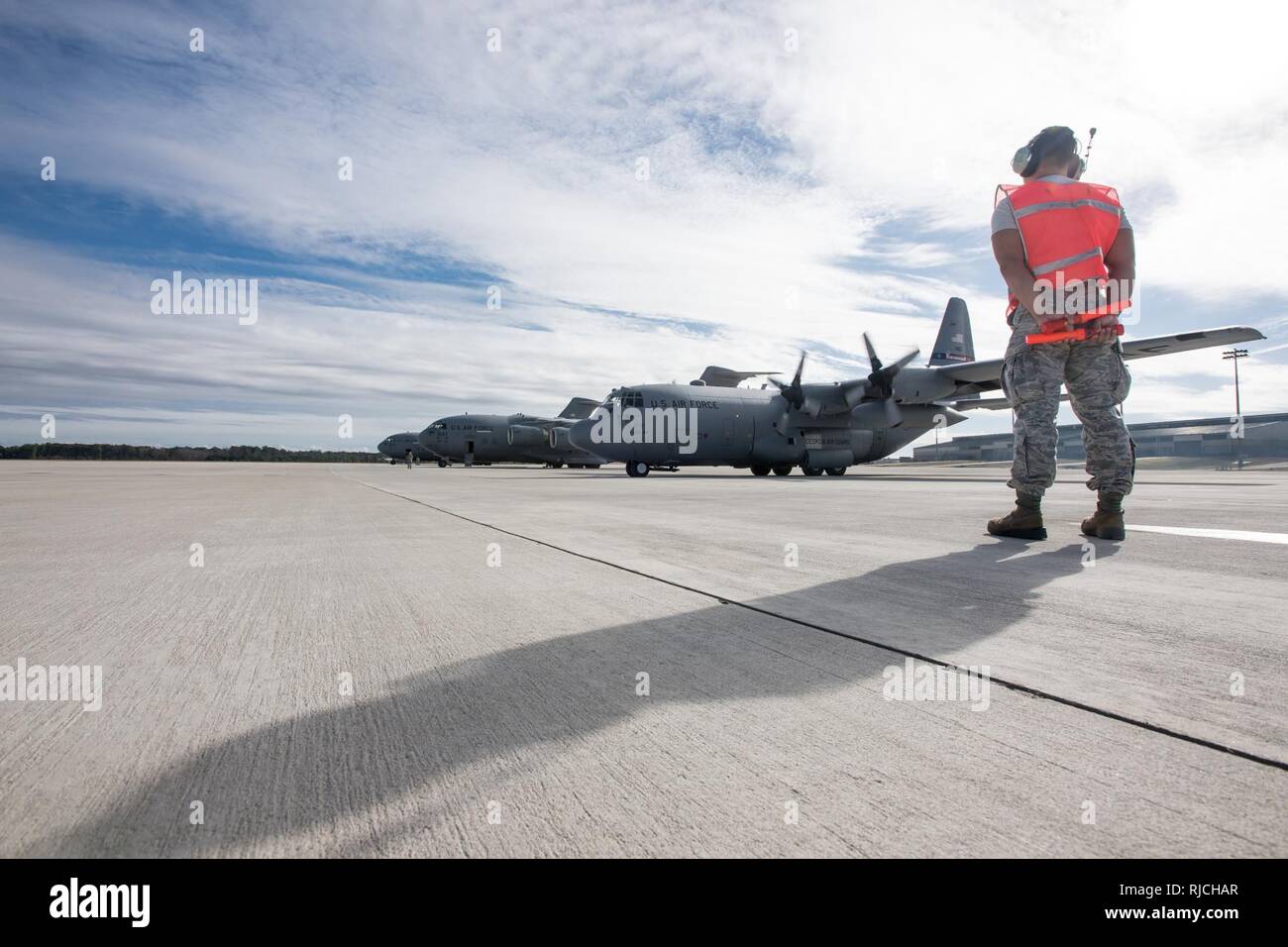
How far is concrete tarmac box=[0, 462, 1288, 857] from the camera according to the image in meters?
1.23

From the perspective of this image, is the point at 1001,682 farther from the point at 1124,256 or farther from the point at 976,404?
the point at 976,404

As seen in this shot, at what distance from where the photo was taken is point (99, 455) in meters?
73.8

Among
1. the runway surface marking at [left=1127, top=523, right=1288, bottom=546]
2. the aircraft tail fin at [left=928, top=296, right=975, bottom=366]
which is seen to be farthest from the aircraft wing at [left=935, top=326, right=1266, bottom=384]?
the aircraft tail fin at [left=928, top=296, right=975, bottom=366]

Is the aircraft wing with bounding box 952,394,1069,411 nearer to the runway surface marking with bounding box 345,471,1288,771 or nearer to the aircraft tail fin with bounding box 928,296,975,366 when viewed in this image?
the aircraft tail fin with bounding box 928,296,975,366

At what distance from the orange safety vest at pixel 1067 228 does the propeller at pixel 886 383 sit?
63.5 ft

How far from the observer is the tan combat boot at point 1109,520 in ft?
16.8

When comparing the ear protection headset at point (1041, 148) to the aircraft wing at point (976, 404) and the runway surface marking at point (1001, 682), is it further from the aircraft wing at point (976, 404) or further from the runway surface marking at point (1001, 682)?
the aircraft wing at point (976, 404)

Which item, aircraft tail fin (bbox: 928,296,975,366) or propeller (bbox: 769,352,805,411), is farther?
aircraft tail fin (bbox: 928,296,975,366)

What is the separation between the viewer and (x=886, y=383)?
24.8 m

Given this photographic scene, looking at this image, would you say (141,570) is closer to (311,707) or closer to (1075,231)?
(311,707)

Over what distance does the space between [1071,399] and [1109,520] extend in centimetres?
91

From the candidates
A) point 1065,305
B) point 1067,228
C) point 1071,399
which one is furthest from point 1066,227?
point 1071,399

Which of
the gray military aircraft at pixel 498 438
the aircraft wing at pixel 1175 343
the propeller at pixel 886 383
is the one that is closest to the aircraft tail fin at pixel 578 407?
the gray military aircraft at pixel 498 438
